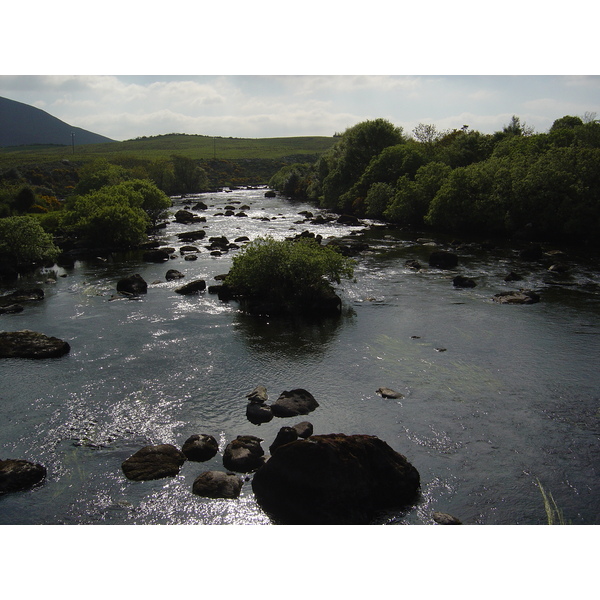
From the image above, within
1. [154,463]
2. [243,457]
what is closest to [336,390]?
[243,457]

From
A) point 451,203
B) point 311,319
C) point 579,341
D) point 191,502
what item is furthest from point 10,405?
point 451,203

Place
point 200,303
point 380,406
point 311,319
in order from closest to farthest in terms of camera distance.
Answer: point 380,406 < point 311,319 < point 200,303

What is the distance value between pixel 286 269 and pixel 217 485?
22537 millimetres

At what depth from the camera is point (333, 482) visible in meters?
15.4

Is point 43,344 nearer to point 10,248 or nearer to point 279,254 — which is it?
point 279,254

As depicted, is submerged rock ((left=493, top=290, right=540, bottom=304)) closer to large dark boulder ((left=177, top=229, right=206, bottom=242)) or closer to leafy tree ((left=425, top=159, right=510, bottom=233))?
leafy tree ((left=425, top=159, right=510, bottom=233))

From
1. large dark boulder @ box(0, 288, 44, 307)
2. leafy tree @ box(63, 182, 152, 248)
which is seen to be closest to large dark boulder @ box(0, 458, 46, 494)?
large dark boulder @ box(0, 288, 44, 307)

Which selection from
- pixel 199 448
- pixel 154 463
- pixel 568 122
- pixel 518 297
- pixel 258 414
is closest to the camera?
pixel 154 463

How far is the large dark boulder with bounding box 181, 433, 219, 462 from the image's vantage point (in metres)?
18.9

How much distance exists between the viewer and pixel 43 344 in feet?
97.6

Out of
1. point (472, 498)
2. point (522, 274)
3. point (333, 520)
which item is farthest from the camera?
point (522, 274)

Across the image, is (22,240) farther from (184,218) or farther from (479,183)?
(479,183)

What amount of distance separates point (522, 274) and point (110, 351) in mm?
37190

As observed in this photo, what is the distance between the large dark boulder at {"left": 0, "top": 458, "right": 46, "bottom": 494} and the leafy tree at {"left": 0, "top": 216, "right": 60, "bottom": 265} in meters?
40.9
